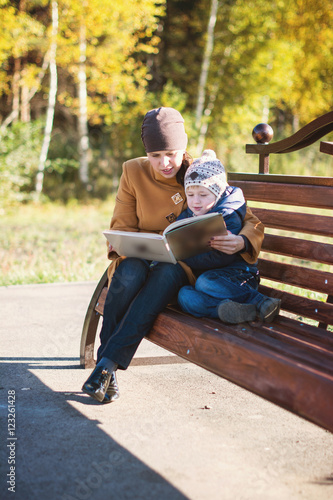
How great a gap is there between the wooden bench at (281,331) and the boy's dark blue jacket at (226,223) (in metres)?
0.26

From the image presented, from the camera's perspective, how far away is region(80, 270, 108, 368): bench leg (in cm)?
354

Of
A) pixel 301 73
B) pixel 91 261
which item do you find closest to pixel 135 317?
pixel 91 261

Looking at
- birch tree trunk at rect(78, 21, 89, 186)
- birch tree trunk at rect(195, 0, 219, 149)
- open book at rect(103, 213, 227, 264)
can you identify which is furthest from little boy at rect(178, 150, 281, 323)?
birch tree trunk at rect(195, 0, 219, 149)

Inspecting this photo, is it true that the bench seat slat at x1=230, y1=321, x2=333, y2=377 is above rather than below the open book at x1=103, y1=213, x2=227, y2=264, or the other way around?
below

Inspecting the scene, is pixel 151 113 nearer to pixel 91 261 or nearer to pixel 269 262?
pixel 269 262

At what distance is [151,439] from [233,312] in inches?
27.6

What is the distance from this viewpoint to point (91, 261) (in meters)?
6.99

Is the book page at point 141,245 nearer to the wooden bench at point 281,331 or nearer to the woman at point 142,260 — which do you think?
the woman at point 142,260

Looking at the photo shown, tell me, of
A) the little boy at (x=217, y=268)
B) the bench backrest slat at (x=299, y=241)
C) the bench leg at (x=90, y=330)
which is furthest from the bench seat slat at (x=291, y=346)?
the bench leg at (x=90, y=330)

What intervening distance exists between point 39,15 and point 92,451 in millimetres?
14994

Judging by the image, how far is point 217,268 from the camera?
3.03 m

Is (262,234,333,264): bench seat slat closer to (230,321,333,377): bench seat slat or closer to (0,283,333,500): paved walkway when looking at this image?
(230,321,333,377): bench seat slat

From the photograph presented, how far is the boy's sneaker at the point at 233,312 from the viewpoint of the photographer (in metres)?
2.66

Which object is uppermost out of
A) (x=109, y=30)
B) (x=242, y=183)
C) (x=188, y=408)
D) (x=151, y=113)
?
(x=109, y=30)
